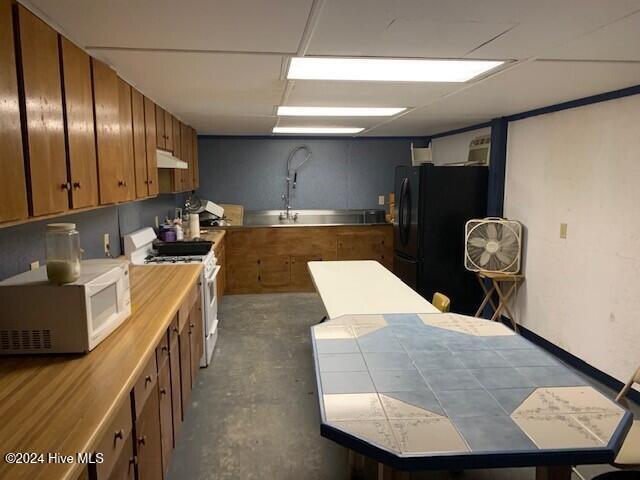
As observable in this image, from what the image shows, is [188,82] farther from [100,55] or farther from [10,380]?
[10,380]

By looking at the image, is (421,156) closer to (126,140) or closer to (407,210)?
(407,210)

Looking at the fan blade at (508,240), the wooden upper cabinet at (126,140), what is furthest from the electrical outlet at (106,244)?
the fan blade at (508,240)

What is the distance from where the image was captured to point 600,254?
134 inches

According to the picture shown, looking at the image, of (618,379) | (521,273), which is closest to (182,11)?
(618,379)

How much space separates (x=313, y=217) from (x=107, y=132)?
451cm

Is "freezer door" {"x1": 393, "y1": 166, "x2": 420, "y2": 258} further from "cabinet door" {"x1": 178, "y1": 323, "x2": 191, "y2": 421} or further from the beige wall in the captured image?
"cabinet door" {"x1": 178, "y1": 323, "x2": 191, "y2": 421}

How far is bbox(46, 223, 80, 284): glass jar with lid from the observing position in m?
1.71

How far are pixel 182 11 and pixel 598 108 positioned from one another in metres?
3.09

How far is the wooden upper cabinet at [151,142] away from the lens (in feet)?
10.8

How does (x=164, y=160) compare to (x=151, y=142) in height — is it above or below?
below

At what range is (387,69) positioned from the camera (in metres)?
2.51

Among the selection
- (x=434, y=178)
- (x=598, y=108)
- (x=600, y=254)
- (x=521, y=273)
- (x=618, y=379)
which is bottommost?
(x=618, y=379)

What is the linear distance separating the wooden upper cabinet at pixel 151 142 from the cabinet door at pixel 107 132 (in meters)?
0.70

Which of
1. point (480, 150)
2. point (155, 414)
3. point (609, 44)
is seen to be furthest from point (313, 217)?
point (609, 44)
